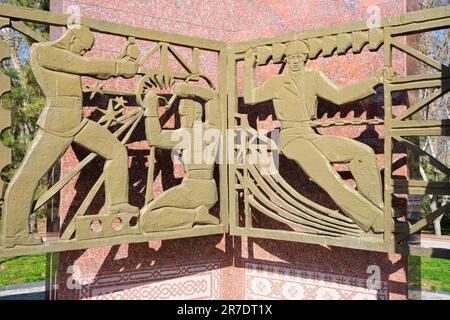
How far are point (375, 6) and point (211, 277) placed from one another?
255cm

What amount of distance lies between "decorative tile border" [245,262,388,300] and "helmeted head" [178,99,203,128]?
143cm

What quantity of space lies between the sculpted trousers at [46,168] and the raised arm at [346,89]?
1.39 meters

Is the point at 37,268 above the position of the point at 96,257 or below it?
below

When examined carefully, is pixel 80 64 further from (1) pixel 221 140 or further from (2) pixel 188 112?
(1) pixel 221 140

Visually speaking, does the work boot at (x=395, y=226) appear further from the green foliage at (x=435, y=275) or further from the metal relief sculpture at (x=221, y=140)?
the green foliage at (x=435, y=275)

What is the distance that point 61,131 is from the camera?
3248 mm

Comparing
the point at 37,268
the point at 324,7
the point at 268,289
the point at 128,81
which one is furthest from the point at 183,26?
the point at 37,268

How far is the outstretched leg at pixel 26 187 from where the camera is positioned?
122 inches

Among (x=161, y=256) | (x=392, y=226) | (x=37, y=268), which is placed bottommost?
(x=37, y=268)

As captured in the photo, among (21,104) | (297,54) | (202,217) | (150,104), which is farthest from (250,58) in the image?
(21,104)

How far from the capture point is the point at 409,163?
3.79 metres

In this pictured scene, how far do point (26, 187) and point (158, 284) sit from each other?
1.52 metres

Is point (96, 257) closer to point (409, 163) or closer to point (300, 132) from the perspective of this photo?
point (300, 132)

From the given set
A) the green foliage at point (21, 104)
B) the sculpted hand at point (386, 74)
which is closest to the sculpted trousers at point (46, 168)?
the sculpted hand at point (386, 74)
